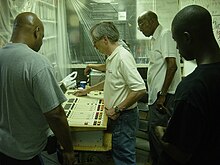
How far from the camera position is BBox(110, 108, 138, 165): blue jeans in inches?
80.8

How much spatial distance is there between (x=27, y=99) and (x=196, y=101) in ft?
2.77

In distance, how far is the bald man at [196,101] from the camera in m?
0.98

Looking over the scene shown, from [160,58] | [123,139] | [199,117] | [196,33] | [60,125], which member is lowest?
[123,139]

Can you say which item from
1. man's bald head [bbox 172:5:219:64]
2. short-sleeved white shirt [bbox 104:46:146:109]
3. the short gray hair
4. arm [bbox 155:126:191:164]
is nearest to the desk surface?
short-sleeved white shirt [bbox 104:46:146:109]

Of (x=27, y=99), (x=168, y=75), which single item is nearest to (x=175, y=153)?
(x=27, y=99)

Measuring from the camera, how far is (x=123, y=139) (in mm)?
2055

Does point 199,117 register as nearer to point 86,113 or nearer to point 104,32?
point 104,32

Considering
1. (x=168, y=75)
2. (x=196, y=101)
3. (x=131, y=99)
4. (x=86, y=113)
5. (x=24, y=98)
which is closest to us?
(x=196, y=101)

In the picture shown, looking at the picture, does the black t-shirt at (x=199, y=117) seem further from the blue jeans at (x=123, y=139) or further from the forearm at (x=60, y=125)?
the blue jeans at (x=123, y=139)

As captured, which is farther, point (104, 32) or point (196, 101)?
point (104, 32)

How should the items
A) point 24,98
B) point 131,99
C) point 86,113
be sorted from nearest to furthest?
point 24,98 < point 131,99 < point 86,113

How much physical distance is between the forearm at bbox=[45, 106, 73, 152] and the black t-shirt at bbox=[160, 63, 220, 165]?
0.64 metres

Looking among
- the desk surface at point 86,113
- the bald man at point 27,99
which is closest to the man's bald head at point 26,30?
the bald man at point 27,99

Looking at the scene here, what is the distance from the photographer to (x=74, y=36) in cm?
379
